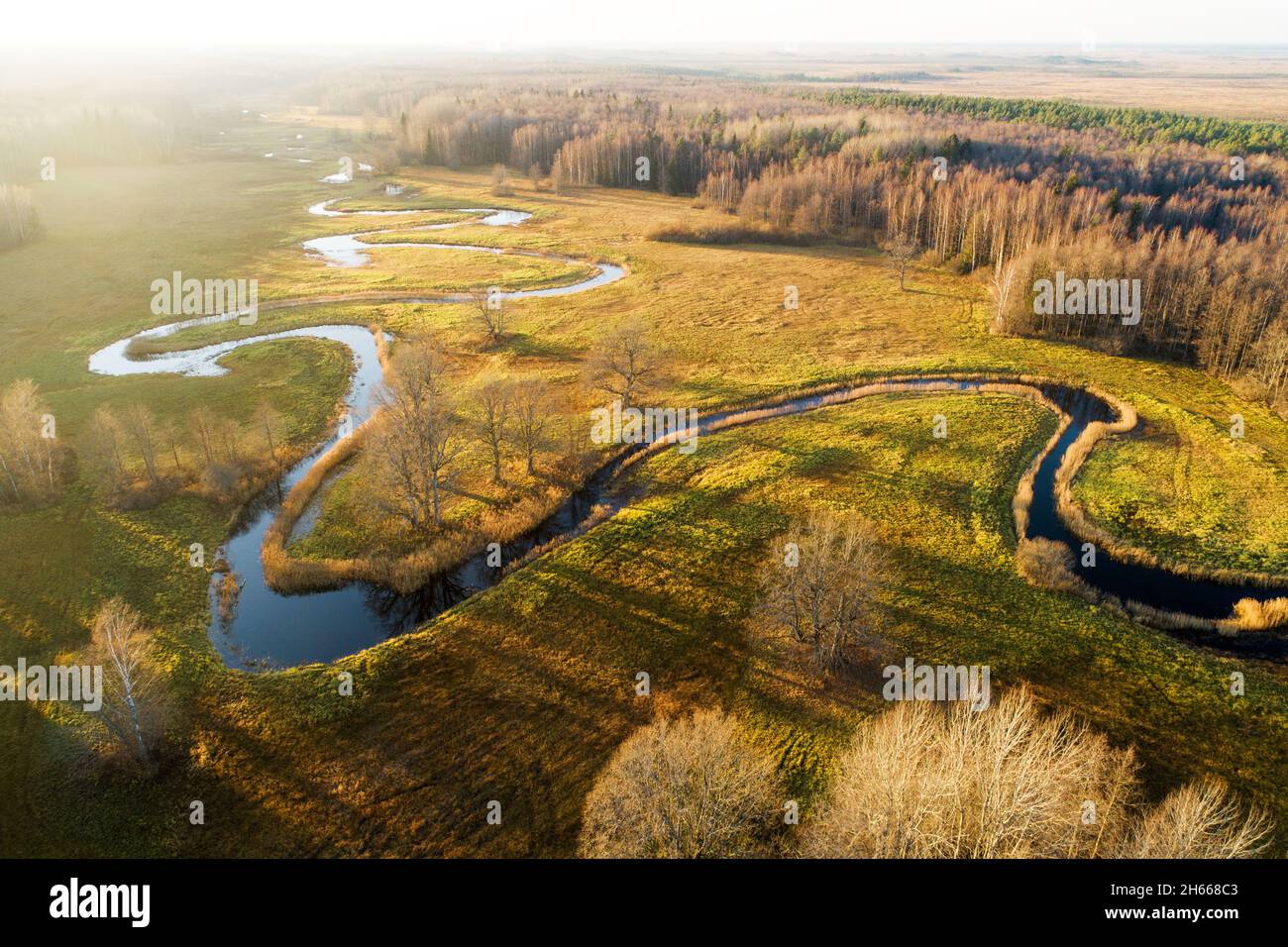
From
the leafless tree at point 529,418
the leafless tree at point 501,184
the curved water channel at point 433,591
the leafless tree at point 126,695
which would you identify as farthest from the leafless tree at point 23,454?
the leafless tree at point 501,184

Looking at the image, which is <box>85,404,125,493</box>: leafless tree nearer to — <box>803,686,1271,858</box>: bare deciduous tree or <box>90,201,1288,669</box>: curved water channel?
<box>90,201,1288,669</box>: curved water channel

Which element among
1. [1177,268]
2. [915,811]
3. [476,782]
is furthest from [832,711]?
[1177,268]

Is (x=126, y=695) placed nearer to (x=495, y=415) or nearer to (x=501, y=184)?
(x=495, y=415)

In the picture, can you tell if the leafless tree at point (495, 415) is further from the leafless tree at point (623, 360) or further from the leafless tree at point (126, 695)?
the leafless tree at point (126, 695)

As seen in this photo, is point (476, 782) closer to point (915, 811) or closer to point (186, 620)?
point (915, 811)

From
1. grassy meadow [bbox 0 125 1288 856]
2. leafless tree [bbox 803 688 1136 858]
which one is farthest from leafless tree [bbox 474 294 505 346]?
leafless tree [bbox 803 688 1136 858]

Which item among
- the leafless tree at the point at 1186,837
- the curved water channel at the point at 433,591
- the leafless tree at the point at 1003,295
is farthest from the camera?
the leafless tree at the point at 1003,295
